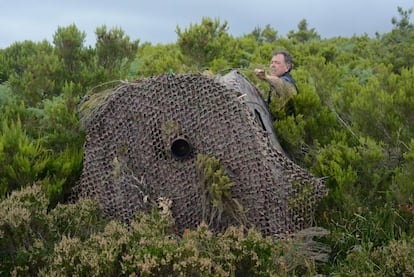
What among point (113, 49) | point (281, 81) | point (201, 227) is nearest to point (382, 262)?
point (201, 227)

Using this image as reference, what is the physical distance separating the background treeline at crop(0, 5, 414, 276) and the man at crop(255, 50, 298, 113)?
14 centimetres

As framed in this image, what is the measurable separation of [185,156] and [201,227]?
1.51 meters

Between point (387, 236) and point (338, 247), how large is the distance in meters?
0.50

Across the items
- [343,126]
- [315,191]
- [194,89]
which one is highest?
[194,89]

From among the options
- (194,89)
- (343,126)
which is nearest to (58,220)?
(194,89)

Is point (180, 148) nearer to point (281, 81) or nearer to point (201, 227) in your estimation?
point (201, 227)

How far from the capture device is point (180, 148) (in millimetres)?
5691

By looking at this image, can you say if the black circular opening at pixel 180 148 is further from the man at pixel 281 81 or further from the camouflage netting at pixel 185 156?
the man at pixel 281 81

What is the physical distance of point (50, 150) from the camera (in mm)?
6066

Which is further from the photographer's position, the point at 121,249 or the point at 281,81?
the point at 281,81

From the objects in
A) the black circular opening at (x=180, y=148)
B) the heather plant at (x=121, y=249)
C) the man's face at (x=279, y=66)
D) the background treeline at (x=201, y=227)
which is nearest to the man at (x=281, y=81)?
the man's face at (x=279, y=66)

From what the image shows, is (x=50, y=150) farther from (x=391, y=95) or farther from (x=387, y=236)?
(x=391, y=95)

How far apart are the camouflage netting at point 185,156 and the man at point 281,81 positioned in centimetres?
138

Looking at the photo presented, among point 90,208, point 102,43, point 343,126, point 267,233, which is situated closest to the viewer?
point 90,208
